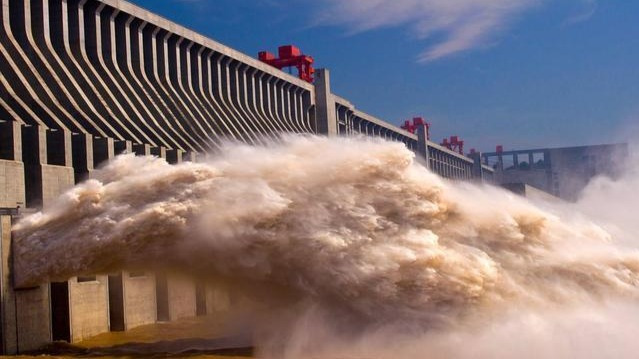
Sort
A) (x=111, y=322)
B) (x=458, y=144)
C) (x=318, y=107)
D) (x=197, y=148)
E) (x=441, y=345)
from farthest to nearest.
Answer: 1. (x=458, y=144)
2. (x=318, y=107)
3. (x=197, y=148)
4. (x=111, y=322)
5. (x=441, y=345)

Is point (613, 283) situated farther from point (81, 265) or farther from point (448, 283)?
point (81, 265)

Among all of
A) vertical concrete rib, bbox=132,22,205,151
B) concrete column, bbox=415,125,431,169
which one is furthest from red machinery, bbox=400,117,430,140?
vertical concrete rib, bbox=132,22,205,151

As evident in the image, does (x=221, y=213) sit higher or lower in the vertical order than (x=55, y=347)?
higher

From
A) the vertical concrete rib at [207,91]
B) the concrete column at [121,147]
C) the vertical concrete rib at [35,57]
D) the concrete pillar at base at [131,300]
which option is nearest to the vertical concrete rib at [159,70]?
the vertical concrete rib at [207,91]

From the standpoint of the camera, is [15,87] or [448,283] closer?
[448,283]

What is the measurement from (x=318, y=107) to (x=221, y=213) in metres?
56.2

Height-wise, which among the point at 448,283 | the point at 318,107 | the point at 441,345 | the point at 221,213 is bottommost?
the point at 441,345

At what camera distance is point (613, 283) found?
93.3 ft

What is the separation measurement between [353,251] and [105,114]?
24508 mm

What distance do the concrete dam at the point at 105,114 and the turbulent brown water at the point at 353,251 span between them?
228 cm

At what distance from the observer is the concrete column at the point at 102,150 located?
3612 centimetres

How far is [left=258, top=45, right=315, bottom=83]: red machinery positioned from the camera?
84312mm

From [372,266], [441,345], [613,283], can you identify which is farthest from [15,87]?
[613,283]

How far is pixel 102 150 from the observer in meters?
36.4
